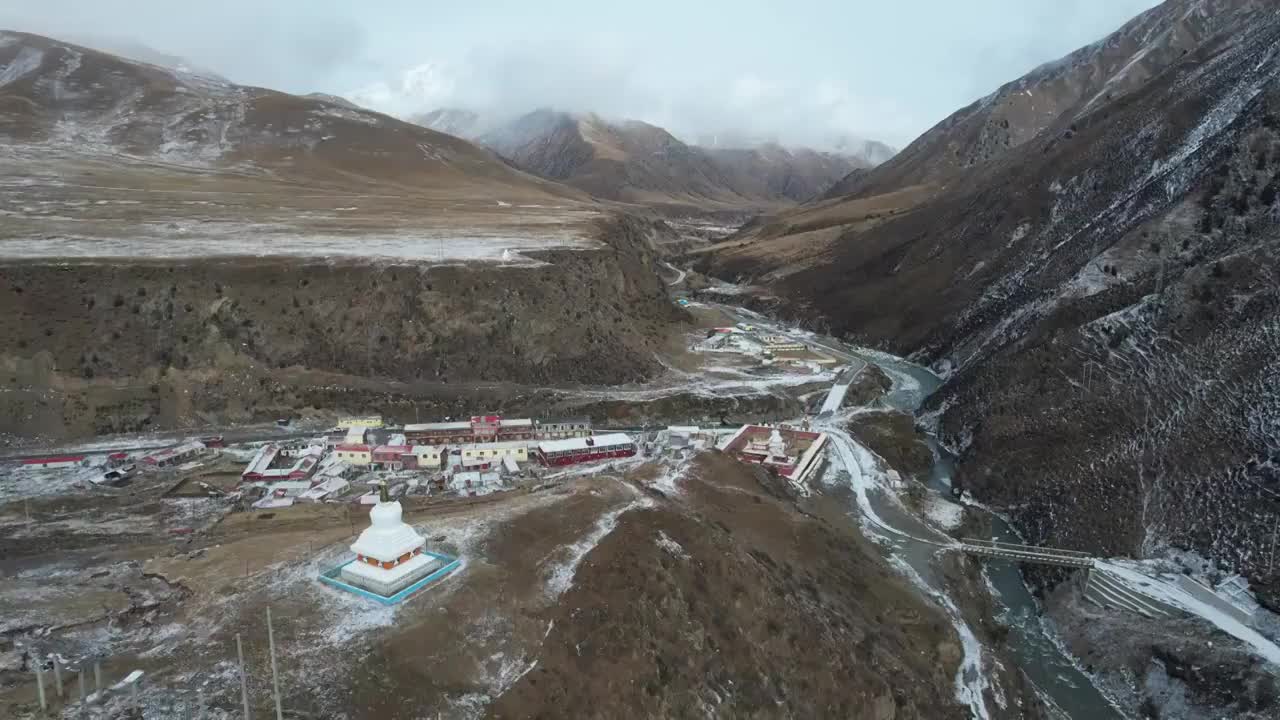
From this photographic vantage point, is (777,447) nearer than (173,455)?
No

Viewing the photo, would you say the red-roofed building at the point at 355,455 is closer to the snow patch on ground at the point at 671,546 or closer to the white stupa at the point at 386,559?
the white stupa at the point at 386,559

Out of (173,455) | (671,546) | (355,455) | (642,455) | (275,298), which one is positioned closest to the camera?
(671,546)

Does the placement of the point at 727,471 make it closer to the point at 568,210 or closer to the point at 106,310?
the point at 106,310

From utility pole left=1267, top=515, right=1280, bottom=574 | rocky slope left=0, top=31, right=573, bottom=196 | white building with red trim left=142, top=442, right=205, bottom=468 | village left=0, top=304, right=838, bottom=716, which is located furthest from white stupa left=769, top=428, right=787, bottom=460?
rocky slope left=0, top=31, right=573, bottom=196

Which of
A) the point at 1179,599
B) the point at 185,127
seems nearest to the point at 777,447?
the point at 1179,599

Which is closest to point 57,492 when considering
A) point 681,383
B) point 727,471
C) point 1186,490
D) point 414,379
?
point 414,379

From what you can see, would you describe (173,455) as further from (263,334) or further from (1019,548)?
(1019,548)

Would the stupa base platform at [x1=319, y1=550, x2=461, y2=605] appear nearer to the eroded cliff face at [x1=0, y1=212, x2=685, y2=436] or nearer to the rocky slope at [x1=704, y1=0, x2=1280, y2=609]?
A: the rocky slope at [x1=704, y1=0, x2=1280, y2=609]

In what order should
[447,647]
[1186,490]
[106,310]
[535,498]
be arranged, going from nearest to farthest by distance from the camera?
[447,647] → [535,498] → [1186,490] → [106,310]
